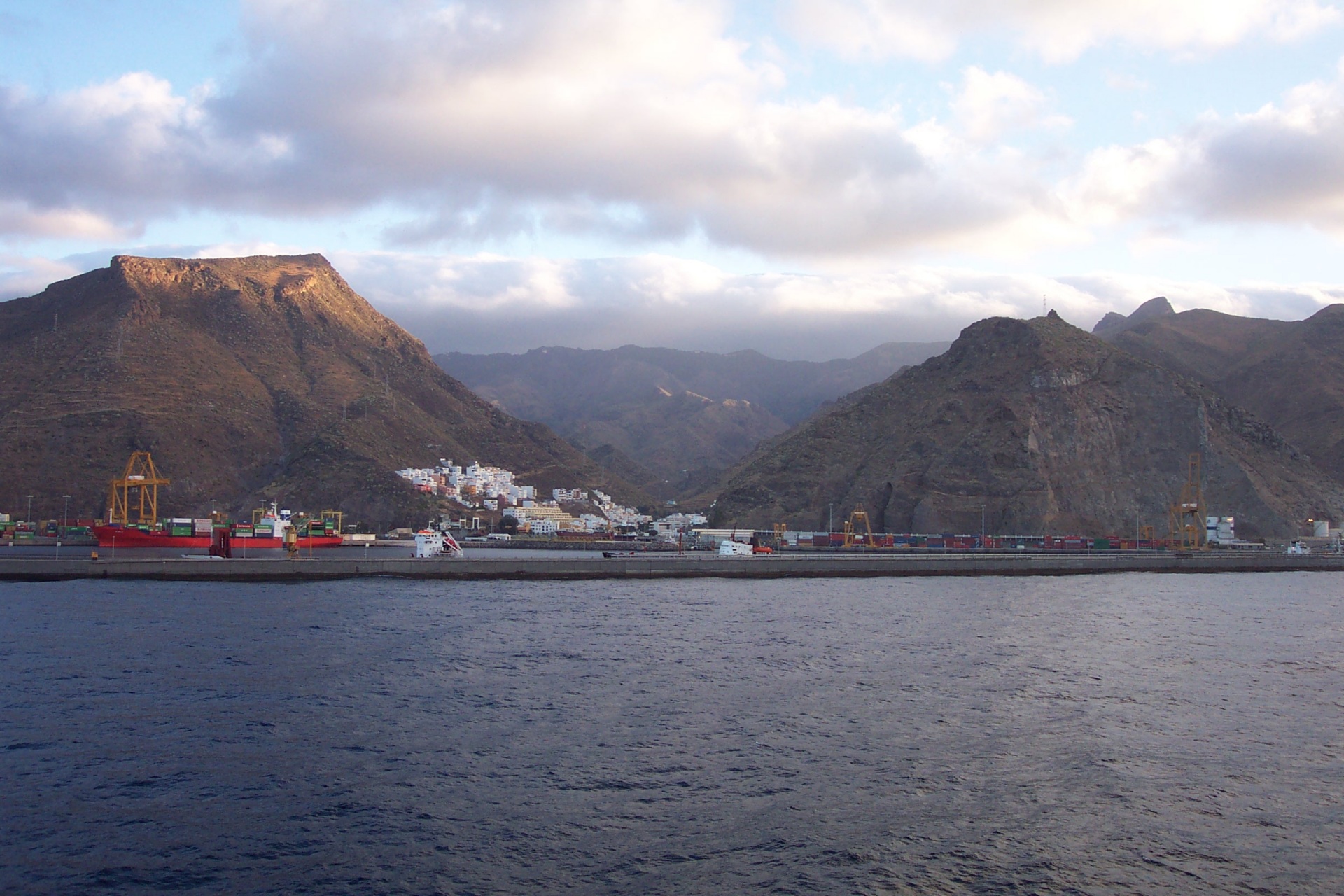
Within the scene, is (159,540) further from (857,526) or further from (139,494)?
(857,526)

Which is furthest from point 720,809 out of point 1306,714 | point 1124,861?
point 1306,714

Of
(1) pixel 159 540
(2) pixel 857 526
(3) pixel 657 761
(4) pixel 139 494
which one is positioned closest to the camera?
(3) pixel 657 761

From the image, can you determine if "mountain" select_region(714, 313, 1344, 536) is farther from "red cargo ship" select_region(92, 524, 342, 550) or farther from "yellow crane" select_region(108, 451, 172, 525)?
"yellow crane" select_region(108, 451, 172, 525)

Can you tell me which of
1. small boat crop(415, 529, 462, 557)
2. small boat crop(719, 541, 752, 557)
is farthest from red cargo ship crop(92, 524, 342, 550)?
small boat crop(719, 541, 752, 557)

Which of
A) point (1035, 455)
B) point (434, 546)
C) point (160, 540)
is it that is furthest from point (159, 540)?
point (1035, 455)

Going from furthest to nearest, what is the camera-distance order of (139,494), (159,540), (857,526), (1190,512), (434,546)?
1. (139,494)
2. (857,526)
3. (1190,512)
4. (159,540)
5. (434,546)

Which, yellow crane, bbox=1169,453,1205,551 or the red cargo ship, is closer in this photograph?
the red cargo ship

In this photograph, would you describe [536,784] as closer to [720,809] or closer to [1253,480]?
[720,809]

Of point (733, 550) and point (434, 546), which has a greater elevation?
point (434, 546)
